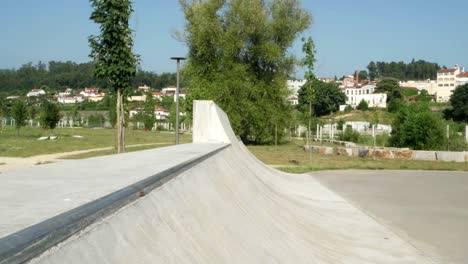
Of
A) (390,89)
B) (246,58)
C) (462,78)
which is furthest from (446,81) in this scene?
(246,58)

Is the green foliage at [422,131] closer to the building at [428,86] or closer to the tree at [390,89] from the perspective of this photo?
the tree at [390,89]

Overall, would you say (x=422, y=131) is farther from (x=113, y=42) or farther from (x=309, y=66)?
(x=113, y=42)

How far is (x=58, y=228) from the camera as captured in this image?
2.21m

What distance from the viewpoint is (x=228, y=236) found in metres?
4.45

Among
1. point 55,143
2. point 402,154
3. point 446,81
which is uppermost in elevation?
point 446,81

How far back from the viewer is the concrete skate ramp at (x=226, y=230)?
2615mm

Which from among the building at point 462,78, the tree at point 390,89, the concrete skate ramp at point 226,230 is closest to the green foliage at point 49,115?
the concrete skate ramp at point 226,230

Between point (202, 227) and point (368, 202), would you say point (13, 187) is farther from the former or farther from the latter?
point (368, 202)

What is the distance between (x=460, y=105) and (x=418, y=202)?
76.7 m

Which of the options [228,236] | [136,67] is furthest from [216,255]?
[136,67]

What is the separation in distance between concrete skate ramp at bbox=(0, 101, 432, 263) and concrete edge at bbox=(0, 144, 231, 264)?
3 centimetres

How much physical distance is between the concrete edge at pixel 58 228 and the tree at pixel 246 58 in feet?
95.3

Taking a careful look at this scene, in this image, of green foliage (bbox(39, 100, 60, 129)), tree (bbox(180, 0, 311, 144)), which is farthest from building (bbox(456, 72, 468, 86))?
green foliage (bbox(39, 100, 60, 129))

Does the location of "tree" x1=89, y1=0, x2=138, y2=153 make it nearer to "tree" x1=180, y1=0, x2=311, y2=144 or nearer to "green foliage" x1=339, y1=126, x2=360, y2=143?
"tree" x1=180, y1=0, x2=311, y2=144
